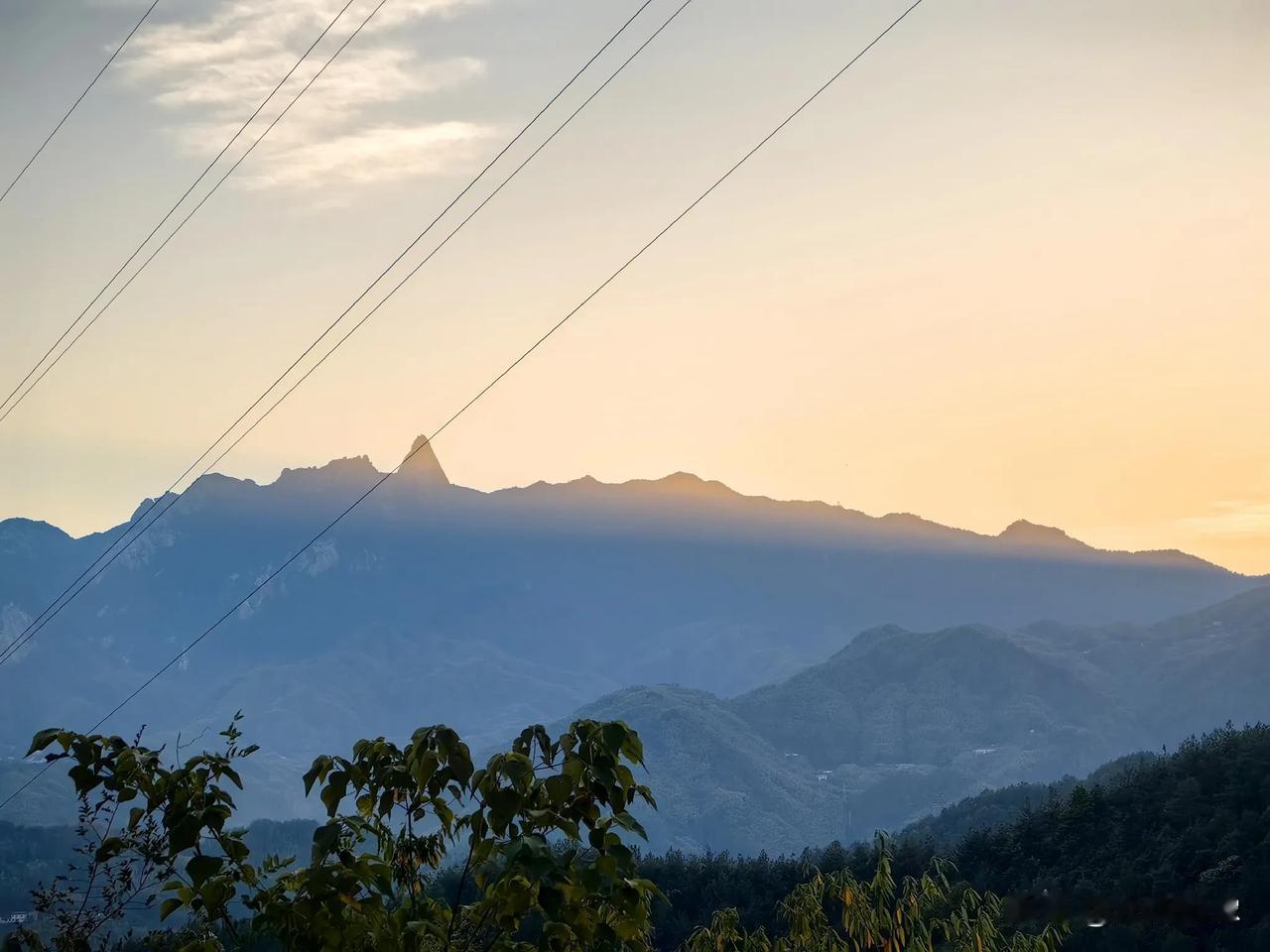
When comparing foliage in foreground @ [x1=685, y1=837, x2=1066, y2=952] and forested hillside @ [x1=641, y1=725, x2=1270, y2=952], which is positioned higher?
foliage in foreground @ [x1=685, y1=837, x2=1066, y2=952]

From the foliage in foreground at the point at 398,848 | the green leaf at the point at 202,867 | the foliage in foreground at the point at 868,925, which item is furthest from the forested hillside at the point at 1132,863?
the green leaf at the point at 202,867

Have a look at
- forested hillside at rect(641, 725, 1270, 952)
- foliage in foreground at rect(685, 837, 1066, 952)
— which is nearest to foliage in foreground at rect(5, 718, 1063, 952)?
foliage in foreground at rect(685, 837, 1066, 952)

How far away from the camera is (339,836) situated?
6.45 metres

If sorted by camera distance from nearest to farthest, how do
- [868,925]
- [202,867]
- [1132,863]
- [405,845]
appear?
[202,867], [405,845], [868,925], [1132,863]

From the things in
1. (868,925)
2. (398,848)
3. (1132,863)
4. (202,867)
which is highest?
(202,867)

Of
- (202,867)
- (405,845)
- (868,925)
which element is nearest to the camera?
(202,867)

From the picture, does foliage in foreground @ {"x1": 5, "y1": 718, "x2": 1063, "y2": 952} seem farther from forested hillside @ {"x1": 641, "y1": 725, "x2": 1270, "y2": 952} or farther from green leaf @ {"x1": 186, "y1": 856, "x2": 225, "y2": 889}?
forested hillside @ {"x1": 641, "y1": 725, "x2": 1270, "y2": 952}

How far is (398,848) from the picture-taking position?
7.13m

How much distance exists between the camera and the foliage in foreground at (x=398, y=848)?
19.7 ft

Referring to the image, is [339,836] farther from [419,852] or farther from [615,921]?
[615,921]

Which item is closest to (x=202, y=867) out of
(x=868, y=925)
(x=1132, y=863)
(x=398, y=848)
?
(x=398, y=848)

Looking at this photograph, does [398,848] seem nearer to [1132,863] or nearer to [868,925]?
[868,925]

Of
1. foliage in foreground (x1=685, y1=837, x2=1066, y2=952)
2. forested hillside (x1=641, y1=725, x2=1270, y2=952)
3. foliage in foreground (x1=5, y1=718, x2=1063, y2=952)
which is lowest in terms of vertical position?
forested hillside (x1=641, y1=725, x2=1270, y2=952)

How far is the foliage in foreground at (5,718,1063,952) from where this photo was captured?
19.7 feet
